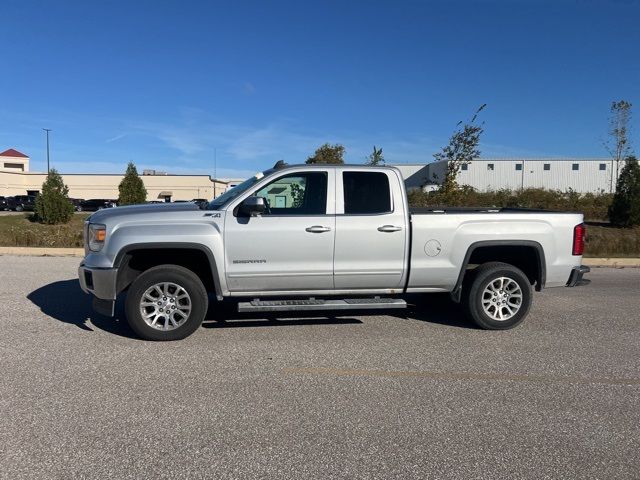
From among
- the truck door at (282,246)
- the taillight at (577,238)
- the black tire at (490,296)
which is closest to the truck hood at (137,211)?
the truck door at (282,246)

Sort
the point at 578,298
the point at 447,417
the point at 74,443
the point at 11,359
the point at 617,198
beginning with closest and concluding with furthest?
the point at 74,443 → the point at 447,417 → the point at 11,359 → the point at 578,298 → the point at 617,198

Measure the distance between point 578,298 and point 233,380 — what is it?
6.64 meters

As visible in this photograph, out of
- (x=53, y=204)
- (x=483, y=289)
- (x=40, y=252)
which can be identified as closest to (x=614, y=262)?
(x=483, y=289)

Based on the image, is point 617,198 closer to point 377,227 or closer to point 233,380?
point 377,227

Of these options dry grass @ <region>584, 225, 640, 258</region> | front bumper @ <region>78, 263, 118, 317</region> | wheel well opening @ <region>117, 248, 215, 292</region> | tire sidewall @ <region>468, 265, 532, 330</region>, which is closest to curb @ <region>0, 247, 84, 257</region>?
wheel well opening @ <region>117, 248, 215, 292</region>

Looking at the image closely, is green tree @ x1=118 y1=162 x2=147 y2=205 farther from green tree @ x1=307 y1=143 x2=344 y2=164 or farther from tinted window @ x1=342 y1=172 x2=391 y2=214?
tinted window @ x1=342 y1=172 x2=391 y2=214

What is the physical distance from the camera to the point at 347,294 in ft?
21.1

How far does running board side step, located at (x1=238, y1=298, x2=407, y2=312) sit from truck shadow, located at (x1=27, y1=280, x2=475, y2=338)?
26.0 inches

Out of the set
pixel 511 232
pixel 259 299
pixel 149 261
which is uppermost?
pixel 511 232

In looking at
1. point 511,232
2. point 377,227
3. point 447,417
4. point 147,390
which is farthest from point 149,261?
point 511,232

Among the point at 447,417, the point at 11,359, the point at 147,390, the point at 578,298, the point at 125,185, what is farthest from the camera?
the point at 125,185

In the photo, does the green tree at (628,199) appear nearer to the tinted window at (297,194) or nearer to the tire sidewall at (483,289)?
the tire sidewall at (483,289)

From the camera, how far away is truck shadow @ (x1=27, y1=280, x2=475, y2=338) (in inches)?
266

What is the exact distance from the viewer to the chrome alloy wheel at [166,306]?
5.91 m
